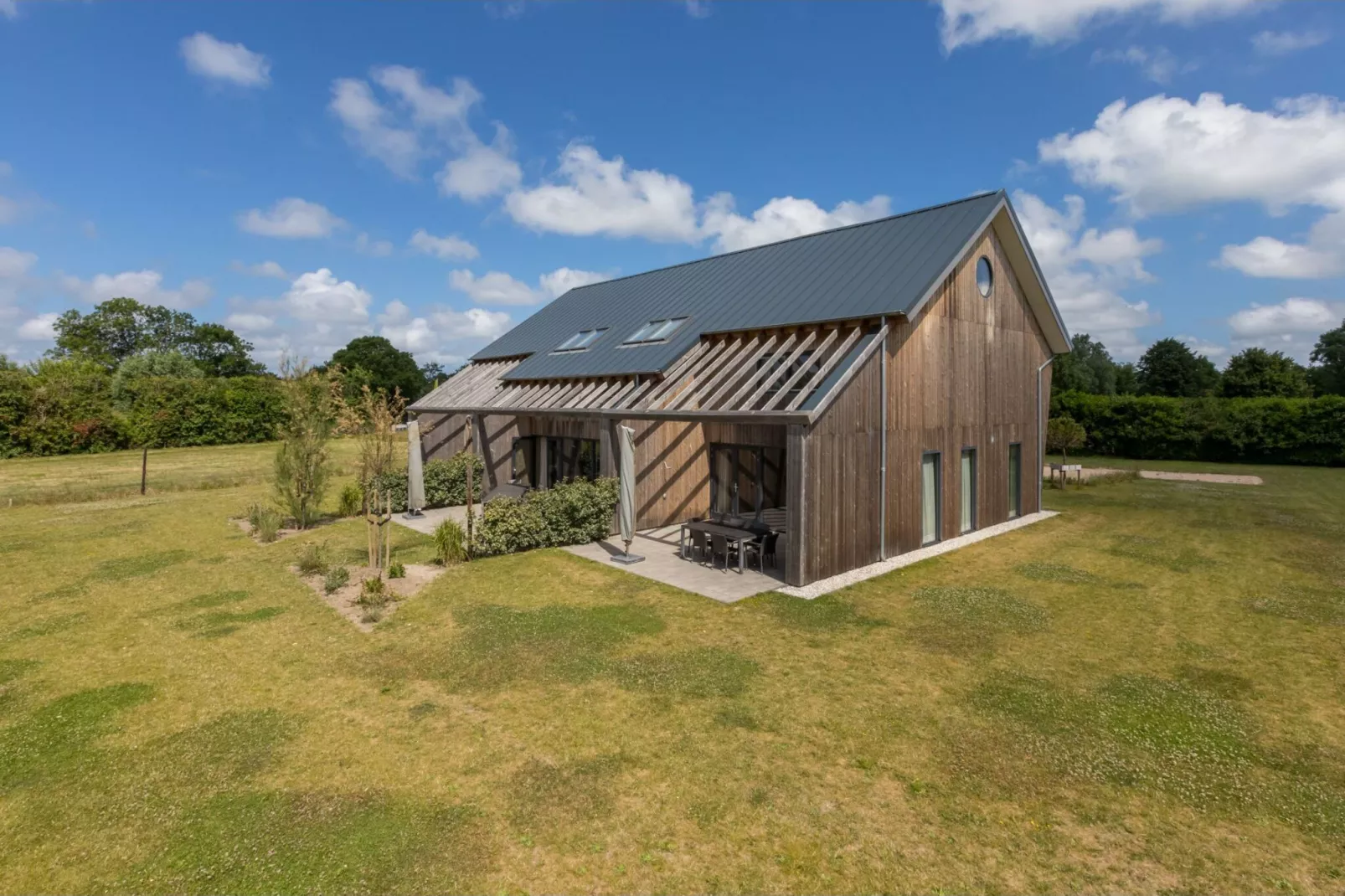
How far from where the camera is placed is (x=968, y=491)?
52.2 feet

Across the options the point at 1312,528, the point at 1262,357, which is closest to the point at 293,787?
the point at 1312,528

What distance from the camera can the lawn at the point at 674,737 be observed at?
14.8 ft

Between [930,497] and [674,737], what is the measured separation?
33.9 ft

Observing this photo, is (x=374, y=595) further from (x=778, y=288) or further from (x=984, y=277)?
(x=984, y=277)

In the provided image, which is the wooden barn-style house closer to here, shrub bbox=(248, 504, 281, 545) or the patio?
the patio

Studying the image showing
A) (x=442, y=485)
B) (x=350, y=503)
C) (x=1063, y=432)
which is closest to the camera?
(x=350, y=503)

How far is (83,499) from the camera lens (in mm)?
20562

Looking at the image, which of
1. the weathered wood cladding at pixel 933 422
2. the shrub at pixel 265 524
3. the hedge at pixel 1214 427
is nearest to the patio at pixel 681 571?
the weathered wood cladding at pixel 933 422

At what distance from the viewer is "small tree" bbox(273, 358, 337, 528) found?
1546 centimetres

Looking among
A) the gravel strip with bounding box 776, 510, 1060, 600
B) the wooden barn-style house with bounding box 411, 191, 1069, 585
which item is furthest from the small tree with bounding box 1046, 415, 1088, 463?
the gravel strip with bounding box 776, 510, 1060, 600

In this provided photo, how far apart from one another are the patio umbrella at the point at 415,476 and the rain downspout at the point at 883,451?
12198mm

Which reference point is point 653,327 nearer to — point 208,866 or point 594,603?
point 594,603

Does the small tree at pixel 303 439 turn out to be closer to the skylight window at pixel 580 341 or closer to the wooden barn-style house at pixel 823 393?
the wooden barn-style house at pixel 823 393

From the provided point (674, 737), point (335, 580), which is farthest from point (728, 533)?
point (335, 580)
